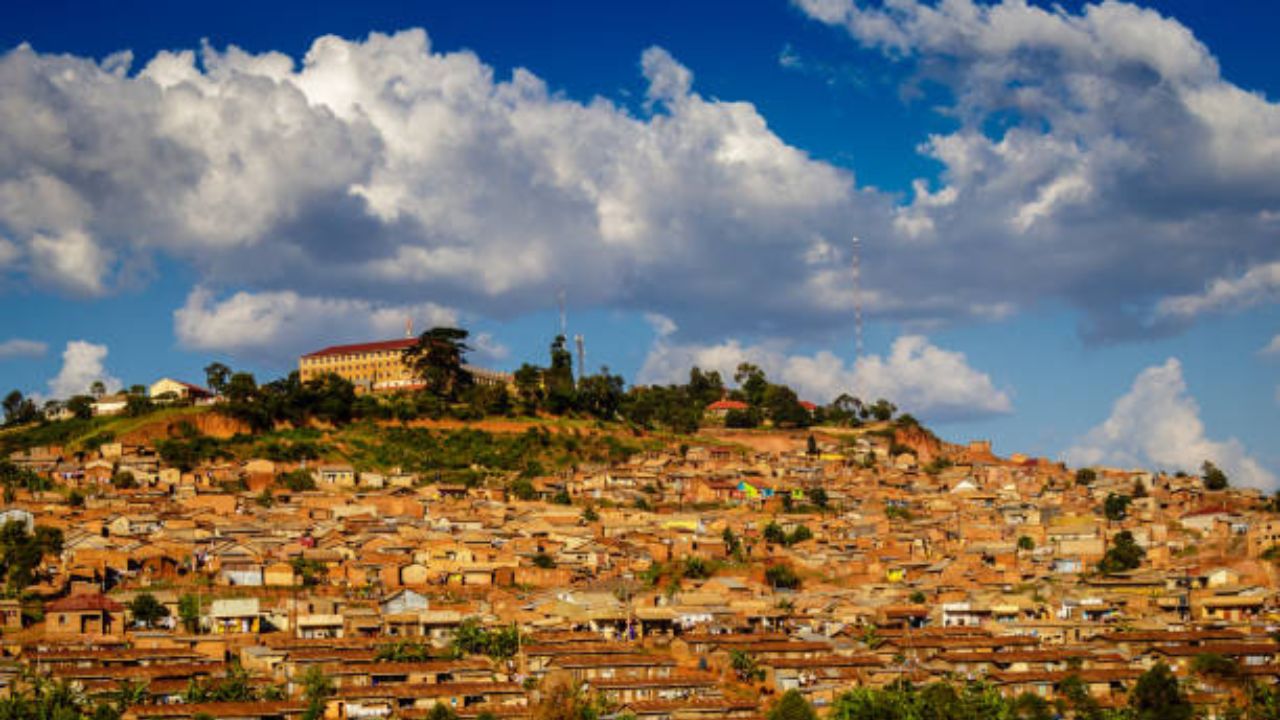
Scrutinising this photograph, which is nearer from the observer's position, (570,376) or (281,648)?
(281,648)

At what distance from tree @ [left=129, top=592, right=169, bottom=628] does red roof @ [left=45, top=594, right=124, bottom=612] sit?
455mm

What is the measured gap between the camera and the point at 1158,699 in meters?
40.9

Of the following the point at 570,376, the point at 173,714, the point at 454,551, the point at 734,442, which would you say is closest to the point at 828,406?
the point at 734,442

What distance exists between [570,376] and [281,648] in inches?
2177

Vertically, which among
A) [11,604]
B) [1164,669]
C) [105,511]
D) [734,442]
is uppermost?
[734,442]

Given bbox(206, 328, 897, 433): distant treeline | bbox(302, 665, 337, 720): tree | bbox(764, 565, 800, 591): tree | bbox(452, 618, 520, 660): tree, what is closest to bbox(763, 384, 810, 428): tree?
bbox(206, 328, 897, 433): distant treeline

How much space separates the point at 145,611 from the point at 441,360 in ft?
157

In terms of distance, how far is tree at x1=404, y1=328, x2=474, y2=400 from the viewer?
300ft

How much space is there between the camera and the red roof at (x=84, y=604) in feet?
145

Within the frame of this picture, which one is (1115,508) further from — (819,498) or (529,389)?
(529,389)

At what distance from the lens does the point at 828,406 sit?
4328 inches

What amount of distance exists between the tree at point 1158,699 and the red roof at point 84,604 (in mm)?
31285

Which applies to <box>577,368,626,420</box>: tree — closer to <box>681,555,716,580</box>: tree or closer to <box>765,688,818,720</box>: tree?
<box>681,555,716,580</box>: tree

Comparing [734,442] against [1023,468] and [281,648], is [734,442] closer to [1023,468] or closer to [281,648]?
[1023,468]
